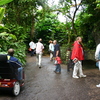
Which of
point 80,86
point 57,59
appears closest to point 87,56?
point 57,59

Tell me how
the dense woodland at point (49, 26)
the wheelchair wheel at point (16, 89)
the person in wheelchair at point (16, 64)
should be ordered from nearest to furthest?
the person in wheelchair at point (16, 64) < the wheelchair wheel at point (16, 89) < the dense woodland at point (49, 26)

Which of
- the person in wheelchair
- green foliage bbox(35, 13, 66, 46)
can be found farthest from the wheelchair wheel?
green foliage bbox(35, 13, 66, 46)

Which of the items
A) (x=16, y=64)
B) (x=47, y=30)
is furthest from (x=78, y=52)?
(x=47, y=30)

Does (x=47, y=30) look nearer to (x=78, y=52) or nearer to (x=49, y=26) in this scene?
(x=49, y=26)

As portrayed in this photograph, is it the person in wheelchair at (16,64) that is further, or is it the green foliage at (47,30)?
the green foliage at (47,30)

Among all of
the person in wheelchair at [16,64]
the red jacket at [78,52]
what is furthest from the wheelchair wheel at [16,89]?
the red jacket at [78,52]

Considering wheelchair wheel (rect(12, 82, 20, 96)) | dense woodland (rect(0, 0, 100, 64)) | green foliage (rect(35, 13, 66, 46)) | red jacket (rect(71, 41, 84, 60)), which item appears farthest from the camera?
green foliage (rect(35, 13, 66, 46))

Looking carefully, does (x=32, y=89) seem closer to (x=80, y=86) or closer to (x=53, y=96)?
(x=53, y=96)

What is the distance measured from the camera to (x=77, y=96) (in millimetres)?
4973

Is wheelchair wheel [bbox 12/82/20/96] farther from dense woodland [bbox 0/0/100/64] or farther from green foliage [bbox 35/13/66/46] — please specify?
green foliage [bbox 35/13/66/46]

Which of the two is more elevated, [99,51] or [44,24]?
[44,24]

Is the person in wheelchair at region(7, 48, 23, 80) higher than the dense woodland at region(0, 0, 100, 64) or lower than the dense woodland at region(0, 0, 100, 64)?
lower

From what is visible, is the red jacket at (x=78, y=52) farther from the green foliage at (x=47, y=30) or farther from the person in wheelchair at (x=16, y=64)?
the green foliage at (x=47, y=30)

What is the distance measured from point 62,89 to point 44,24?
17975 millimetres
